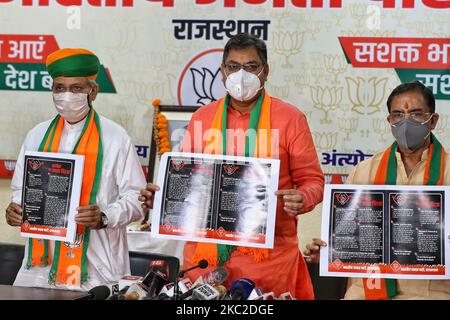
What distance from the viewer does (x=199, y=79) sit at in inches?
137

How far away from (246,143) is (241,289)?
62cm

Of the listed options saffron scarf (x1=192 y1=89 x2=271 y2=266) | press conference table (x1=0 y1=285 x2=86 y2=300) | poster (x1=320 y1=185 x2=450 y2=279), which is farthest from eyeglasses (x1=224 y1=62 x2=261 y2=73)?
press conference table (x1=0 y1=285 x2=86 y2=300)

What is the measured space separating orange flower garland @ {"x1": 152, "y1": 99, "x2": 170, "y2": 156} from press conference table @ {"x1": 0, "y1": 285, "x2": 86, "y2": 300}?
3.79ft

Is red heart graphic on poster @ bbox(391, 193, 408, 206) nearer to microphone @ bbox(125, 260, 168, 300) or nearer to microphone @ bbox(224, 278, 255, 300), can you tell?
microphone @ bbox(224, 278, 255, 300)

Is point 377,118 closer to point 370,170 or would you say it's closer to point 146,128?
point 370,170

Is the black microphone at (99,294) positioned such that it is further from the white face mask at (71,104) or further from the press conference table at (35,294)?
the white face mask at (71,104)

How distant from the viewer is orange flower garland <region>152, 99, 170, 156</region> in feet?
11.4

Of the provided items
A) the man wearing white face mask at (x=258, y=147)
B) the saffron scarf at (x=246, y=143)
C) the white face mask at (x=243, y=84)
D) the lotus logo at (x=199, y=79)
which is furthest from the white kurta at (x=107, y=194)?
the lotus logo at (x=199, y=79)

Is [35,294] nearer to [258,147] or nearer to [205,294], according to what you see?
[205,294]

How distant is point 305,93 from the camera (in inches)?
133

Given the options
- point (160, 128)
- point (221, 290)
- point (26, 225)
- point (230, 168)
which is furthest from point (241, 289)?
point (160, 128)

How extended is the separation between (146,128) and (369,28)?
1237 mm

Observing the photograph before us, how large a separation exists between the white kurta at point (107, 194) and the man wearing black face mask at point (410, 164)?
2.69 ft
